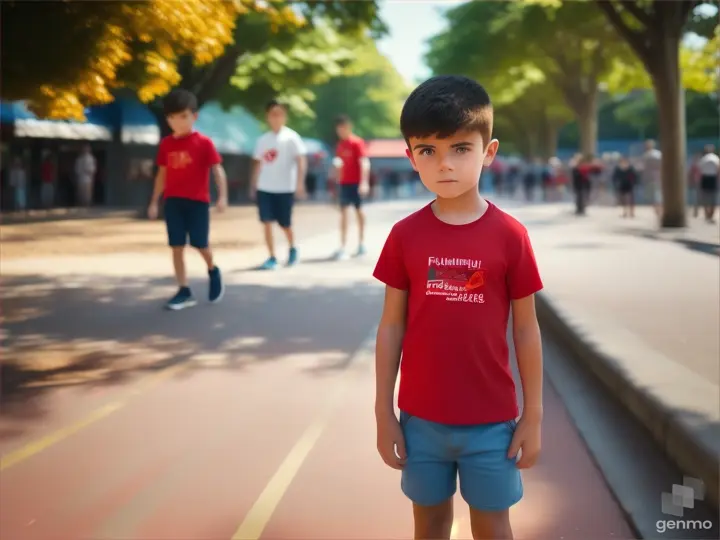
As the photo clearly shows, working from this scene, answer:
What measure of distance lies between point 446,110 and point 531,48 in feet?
125

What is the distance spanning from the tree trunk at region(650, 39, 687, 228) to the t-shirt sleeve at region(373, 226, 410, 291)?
62.3 ft

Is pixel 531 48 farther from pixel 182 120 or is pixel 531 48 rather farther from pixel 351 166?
pixel 182 120

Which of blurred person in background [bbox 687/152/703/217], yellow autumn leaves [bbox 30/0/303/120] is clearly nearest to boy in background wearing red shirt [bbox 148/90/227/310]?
yellow autumn leaves [bbox 30/0/303/120]

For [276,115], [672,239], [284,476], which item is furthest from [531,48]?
[284,476]

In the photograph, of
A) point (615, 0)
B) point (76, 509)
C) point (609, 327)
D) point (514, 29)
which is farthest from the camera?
point (514, 29)

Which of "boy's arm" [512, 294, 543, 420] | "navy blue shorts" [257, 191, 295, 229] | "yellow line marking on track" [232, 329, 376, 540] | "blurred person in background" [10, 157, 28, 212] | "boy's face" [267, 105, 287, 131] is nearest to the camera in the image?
"boy's arm" [512, 294, 543, 420]

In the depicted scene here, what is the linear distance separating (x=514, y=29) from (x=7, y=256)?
88.5 ft

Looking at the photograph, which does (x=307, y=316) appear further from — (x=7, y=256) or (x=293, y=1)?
(x=7, y=256)

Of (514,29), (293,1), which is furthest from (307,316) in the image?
→ (514,29)

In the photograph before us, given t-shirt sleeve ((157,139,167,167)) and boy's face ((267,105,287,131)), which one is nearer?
t-shirt sleeve ((157,139,167,167))

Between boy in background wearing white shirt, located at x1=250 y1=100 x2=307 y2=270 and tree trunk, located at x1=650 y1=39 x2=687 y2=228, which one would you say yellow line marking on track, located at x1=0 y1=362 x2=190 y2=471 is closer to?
boy in background wearing white shirt, located at x1=250 y1=100 x2=307 y2=270

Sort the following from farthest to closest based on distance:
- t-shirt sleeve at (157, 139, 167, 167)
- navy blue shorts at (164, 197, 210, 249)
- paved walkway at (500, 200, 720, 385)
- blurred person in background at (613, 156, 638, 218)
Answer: blurred person in background at (613, 156, 638, 218), navy blue shorts at (164, 197, 210, 249), t-shirt sleeve at (157, 139, 167, 167), paved walkway at (500, 200, 720, 385)

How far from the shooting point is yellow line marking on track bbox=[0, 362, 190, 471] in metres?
4.63

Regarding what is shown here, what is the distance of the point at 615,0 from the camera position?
20.6m
